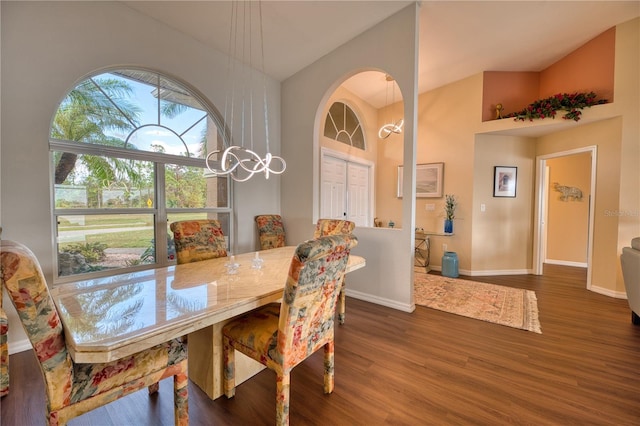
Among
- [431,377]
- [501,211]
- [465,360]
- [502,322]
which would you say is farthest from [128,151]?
[501,211]

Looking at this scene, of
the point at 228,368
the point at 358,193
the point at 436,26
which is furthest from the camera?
the point at 358,193

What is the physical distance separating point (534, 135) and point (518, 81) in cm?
94

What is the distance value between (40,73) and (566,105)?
5.77 meters

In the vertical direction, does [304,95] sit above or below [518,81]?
below

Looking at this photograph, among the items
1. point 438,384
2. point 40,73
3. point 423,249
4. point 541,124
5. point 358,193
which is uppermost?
point 541,124

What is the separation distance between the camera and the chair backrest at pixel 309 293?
1133 millimetres

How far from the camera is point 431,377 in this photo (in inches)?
69.9

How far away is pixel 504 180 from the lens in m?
4.31

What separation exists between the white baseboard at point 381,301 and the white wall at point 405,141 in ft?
0.03

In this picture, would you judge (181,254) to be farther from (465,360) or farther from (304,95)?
(304,95)

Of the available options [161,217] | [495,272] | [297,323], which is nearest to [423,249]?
[495,272]

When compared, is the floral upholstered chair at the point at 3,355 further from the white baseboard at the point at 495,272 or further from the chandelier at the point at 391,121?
the white baseboard at the point at 495,272

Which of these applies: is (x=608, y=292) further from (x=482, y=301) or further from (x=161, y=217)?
(x=161, y=217)

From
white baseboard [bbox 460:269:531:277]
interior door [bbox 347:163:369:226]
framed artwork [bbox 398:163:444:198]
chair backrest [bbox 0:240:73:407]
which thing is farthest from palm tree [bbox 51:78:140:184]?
white baseboard [bbox 460:269:531:277]
